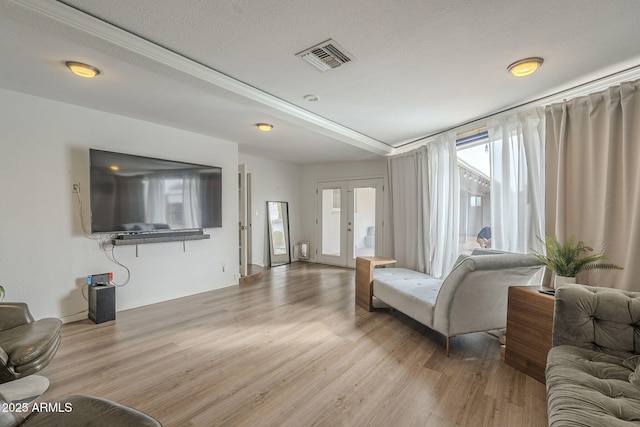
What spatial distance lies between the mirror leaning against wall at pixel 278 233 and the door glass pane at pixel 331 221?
34.8 inches

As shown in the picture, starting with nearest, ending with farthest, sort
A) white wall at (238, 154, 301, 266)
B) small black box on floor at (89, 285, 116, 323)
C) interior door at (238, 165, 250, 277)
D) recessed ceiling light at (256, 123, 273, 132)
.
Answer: small black box on floor at (89, 285, 116, 323) → recessed ceiling light at (256, 123, 273, 132) → interior door at (238, 165, 250, 277) → white wall at (238, 154, 301, 266)

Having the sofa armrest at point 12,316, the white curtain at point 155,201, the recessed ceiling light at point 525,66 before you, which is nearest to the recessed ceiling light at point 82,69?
the white curtain at point 155,201

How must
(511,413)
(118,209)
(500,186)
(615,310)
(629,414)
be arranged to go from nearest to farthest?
(629,414), (615,310), (511,413), (500,186), (118,209)

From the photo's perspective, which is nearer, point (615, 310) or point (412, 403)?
point (615, 310)

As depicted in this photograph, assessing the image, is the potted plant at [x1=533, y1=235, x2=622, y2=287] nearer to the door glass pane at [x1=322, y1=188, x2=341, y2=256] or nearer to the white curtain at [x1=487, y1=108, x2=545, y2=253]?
the white curtain at [x1=487, y1=108, x2=545, y2=253]

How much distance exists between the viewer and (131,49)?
6.17ft

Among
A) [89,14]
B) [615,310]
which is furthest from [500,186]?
[89,14]

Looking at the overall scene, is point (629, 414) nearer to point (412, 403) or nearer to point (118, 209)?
point (412, 403)

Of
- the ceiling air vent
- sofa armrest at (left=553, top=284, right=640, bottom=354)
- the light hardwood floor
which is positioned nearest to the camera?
sofa armrest at (left=553, top=284, right=640, bottom=354)

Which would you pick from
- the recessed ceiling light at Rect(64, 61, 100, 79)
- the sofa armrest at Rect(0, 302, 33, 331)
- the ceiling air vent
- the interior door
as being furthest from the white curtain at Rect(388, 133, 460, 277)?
the sofa armrest at Rect(0, 302, 33, 331)

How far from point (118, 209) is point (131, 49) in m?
2.13

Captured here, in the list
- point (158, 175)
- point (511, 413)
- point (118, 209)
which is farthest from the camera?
point (158, 175)

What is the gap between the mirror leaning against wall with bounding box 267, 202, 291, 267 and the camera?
6.48 metres

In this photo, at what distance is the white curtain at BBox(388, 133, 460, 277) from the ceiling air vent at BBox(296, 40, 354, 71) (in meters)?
2.29
